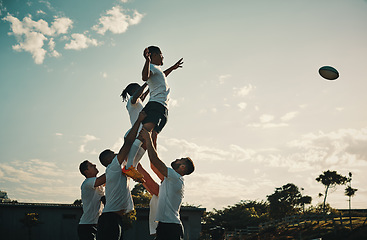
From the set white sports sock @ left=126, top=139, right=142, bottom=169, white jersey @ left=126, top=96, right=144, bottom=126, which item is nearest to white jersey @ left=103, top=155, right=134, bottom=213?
white sports sock @ left=126, top=139, right=142, bottom=169

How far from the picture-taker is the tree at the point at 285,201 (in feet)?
168

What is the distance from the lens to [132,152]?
5.53m

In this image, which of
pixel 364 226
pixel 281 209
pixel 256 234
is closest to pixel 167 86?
pixel 364 226

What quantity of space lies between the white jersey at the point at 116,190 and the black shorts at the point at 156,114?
3.03ft

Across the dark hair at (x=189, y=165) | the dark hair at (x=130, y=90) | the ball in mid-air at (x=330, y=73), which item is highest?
the ball in mid-air at (x=330, y=73)

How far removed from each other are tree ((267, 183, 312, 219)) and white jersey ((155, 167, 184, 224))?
1952 inches

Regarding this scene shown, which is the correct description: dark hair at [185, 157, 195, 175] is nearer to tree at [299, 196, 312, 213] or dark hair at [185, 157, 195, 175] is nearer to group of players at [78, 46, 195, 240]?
group of players at [78, 46, 195, 240]

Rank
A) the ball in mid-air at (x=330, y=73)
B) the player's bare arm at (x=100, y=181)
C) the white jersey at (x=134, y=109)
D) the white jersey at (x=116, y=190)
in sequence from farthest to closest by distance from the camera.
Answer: the ball in mid-air at (x=330, y=73)
the white jersey at (x=134, y=109)
the player's bare arm at (x=100, y=181)
the white jersey at (x=116, y=190)

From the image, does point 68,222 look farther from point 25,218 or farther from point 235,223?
point 235,223

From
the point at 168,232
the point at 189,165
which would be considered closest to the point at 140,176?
the point at 189,165

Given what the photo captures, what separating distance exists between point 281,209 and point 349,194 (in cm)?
1987

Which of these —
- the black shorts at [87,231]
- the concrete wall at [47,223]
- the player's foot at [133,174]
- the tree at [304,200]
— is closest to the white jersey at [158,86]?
the player's foot at [133,174]

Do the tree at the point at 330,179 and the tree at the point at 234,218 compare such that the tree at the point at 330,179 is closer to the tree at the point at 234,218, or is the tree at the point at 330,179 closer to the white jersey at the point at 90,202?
the tree at the point at 234,218

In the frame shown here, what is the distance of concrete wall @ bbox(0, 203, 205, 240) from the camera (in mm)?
33281
